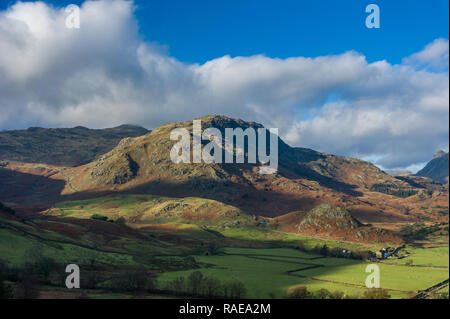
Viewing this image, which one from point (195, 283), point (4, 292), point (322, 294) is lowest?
point (322, 294)

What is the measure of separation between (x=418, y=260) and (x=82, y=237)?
6165 inches

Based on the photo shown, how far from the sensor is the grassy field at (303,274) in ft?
343

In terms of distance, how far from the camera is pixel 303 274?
131 m

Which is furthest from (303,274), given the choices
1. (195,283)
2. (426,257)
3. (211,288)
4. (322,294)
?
(426,257)

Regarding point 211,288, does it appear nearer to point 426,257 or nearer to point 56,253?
point 56,253

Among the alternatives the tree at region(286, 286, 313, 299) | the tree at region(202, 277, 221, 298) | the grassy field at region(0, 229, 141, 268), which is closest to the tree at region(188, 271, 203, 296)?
the tree at region(202, 277, 221, 298)

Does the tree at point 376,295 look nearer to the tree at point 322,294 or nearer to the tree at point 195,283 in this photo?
the tree at point 322,294

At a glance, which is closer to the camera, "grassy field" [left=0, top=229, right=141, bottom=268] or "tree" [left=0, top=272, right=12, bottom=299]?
"tree" [left=0, top=272, right=12, bottom=299]

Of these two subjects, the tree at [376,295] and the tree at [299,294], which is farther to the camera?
the tree at [299,294]

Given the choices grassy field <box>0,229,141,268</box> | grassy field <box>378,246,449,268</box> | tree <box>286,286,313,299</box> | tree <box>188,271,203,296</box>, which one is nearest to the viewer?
tree <box>286,286,313,299</box>

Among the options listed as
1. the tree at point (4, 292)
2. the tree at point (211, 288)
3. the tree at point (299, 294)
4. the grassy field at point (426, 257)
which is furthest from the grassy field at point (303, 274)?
the tree at point (4, 292)

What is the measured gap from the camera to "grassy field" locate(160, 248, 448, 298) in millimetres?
104438

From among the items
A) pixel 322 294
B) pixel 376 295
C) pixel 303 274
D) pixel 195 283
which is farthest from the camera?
pixel 303 274

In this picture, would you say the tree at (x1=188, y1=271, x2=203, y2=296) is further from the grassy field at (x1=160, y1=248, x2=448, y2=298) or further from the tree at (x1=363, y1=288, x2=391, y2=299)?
the tree at (x1=363, y1=288, x2=391, y2=299)
